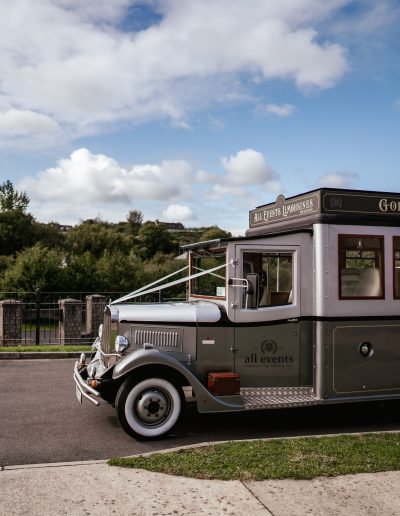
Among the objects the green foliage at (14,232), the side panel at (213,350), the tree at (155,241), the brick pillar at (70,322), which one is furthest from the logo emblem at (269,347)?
the tree at (155,241)

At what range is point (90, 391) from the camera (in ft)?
21.8

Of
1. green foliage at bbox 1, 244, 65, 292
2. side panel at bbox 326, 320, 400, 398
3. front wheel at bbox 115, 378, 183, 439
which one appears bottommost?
front wheel at bbox 115, 378, 183, 439

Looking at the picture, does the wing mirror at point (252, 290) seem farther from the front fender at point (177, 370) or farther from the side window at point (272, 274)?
the front fender at point (177, 370)

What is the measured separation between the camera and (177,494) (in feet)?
15.0

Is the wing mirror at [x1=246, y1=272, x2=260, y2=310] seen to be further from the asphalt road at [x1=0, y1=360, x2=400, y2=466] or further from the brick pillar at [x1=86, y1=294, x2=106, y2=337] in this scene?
the brick pillar at [x1=86, y1=294, x2=106, y2=337]

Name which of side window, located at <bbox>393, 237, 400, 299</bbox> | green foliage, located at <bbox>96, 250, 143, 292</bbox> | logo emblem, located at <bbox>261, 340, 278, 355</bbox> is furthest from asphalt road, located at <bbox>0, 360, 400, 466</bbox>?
green foliage, located at <bbox>96, 250, 143, 292</bbox>

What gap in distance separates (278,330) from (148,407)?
1872mm

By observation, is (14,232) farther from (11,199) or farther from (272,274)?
(272,274)

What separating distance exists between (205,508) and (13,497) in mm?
1563

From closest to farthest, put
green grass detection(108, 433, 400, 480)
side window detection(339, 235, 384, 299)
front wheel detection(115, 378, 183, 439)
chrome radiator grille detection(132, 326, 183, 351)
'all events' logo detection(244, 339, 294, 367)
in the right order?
1. green grass detection(108, 433, 400, 480)
2. front wheel detection(115, 378, 183, 439)
3. chrome radiator grille detection(132, 326, 183, 351)
4. 'all events' logo detection(244, 339, 294, 367)
5. side window detection(339, 235, 384, 299)

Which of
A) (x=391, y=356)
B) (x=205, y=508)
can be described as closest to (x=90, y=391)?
(x=205, y=508)

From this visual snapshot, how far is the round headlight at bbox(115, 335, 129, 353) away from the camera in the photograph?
6703mm

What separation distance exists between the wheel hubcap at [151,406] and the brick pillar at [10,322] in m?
9.10

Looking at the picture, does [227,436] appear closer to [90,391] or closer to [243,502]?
[90,391]
